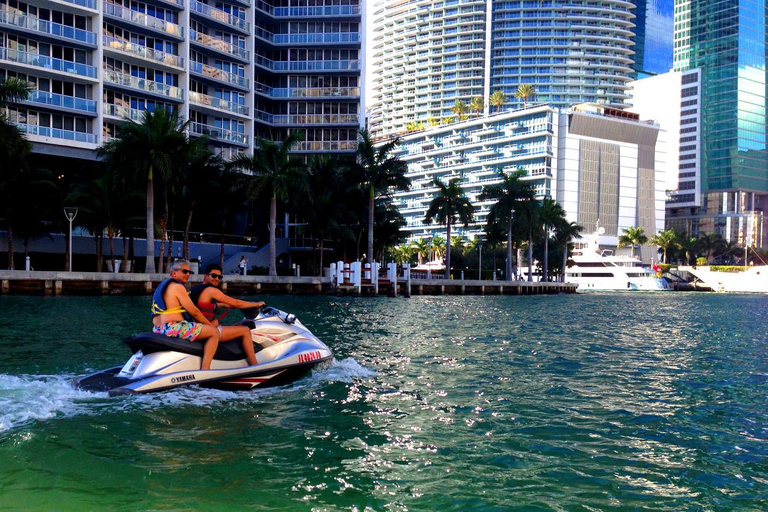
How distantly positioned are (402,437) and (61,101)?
175 ft

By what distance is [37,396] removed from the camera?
10711mm

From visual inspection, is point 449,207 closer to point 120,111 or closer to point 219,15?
point 219,15

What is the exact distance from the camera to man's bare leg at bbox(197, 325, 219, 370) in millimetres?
11281

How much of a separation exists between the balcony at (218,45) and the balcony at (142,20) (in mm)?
1984

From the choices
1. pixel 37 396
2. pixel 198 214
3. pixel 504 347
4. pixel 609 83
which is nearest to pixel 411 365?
pixel 504 347

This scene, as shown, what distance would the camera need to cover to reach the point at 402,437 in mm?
9453

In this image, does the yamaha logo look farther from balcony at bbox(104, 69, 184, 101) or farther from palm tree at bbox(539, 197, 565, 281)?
palm tree at bbox(539, 197, 565, 281)

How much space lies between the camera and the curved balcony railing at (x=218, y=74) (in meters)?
65.6

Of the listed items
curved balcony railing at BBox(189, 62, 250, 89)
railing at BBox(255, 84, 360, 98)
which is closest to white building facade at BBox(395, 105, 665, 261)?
railing at BBox(255, 84, 360, 98)

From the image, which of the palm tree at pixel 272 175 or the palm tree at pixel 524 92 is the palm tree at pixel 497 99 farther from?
the palm tree at pixel 272 175

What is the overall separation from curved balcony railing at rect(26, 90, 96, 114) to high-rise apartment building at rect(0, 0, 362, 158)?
0.26ft

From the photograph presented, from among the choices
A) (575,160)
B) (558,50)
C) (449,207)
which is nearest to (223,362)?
(449,207)

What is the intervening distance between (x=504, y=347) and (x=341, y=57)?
64.3 metres

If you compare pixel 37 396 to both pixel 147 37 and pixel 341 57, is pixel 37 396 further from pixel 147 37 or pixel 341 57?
pixel 341 57
